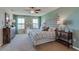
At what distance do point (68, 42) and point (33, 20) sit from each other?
20.5ft

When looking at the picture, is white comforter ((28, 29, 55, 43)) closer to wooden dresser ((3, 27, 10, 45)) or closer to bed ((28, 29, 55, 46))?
bed ((28, 29, 55, 46))

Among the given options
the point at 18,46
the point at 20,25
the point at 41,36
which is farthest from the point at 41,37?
the point at 20,25

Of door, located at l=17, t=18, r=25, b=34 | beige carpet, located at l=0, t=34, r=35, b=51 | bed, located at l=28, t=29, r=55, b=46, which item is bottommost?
beige carpet, located at l=0, t=34, r=35, b=51

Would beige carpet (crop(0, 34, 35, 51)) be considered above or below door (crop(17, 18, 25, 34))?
below

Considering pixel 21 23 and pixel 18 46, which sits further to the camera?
pixel 21 23

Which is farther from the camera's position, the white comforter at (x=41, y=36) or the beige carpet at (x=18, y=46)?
the white comforter at (x=41, y=36)

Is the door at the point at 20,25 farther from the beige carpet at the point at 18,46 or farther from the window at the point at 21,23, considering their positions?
the beige carpet at the point at 18,46

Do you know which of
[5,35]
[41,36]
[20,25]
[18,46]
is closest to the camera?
[18,46]

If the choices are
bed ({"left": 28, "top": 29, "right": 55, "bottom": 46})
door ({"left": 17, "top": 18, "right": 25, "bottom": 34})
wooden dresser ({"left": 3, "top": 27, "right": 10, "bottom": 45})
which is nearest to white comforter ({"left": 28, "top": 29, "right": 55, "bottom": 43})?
bed ({"left": 28, "top": 29, "right": 55, "bottom": 46})

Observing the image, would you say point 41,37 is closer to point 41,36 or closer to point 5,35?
point 41,36

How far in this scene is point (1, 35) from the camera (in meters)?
4.62

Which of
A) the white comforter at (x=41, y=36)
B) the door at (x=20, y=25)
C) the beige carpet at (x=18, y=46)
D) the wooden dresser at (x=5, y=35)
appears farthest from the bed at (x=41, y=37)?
the door at (x=20, y=25)
